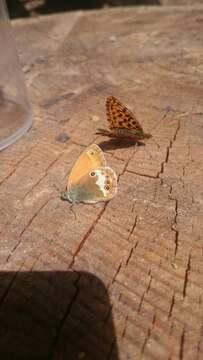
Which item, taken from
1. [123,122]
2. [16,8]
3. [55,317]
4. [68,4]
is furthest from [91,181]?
[68,4]

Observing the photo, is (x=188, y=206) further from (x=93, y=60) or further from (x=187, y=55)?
(x=93, y=60)

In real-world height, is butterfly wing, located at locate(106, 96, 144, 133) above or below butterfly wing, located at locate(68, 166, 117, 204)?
above

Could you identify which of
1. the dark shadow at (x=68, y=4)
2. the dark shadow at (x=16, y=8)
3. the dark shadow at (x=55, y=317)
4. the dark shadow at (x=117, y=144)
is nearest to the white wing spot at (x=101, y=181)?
the dark shadow at (x=117, y=144)

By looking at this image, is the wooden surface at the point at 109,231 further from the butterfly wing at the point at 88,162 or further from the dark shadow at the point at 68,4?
the dark shadow at the point at 68,4

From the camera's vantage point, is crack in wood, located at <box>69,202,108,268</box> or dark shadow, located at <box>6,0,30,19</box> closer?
crack in wood, located at <box>69,202,108,268</box>

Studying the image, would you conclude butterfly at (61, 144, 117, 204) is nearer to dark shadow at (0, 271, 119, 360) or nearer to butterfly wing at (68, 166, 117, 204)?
butterfly wing at (68, 166, 117, 204)

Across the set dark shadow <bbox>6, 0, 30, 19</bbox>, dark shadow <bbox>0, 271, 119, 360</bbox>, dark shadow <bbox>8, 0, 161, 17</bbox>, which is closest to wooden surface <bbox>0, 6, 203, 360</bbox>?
dark shadow <bbox>0, 271, 119, 360</bbox>

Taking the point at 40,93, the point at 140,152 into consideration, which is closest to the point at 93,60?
the point at 40,93
